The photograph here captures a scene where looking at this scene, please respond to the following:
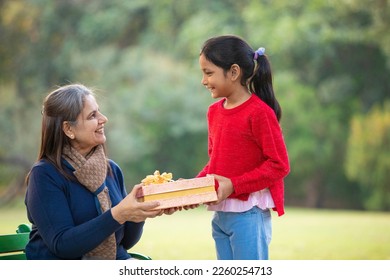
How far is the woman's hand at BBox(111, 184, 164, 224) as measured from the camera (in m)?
2.02

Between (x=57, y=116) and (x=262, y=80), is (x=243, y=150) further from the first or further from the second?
(x=57, y=116)

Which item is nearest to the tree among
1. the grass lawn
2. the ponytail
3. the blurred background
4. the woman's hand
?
the blurred background

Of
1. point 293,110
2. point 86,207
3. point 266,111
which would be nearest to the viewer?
point 86,207

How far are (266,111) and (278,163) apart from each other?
0.16 m

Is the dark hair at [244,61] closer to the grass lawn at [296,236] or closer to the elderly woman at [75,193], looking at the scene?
the elderly woman at [75,193]

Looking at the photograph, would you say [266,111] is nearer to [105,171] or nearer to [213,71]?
[213,71]

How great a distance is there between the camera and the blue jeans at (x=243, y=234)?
88.6 inches

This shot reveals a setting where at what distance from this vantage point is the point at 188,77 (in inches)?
414

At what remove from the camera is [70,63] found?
35.1 ft

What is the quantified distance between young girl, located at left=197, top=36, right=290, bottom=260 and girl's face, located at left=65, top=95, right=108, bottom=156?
0.35m

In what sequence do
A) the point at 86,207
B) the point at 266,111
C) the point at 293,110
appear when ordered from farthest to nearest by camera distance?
the point at 293,110
the point at 266,111
the point at 86,207

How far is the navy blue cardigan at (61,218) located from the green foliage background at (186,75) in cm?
784

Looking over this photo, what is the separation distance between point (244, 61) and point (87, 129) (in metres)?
0.53

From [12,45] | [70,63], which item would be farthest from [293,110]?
[12,45]
